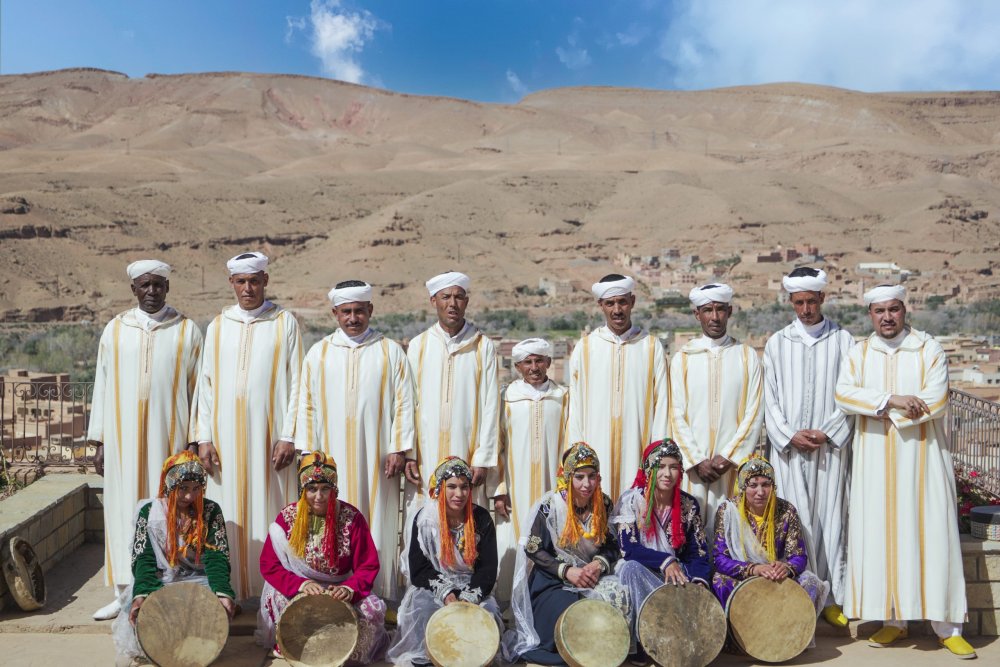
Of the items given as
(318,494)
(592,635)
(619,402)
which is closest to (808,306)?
(619,402)

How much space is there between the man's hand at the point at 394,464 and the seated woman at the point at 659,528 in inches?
40.0

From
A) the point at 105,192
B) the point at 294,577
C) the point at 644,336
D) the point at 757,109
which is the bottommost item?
the point at 294,577

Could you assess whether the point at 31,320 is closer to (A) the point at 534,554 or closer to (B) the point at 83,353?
(B) the point at 83,353

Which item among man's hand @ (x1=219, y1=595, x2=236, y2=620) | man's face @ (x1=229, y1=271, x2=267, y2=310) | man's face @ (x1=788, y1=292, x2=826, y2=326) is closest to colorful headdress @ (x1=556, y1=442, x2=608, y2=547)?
man's face @ (x1=788, y1=292, x2=826, y2=326)

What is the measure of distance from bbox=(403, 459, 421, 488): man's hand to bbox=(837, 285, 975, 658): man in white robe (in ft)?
6.50

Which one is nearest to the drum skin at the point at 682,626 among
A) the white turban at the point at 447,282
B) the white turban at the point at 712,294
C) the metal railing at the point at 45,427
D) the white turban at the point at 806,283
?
the white turban at the point at 712,294

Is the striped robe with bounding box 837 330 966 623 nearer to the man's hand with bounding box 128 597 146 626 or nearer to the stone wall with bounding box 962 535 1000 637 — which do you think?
the stone wall with bounding box 962 535 1000 637

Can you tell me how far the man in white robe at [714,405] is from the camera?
497 centimetres

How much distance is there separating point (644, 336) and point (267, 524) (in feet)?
6.70

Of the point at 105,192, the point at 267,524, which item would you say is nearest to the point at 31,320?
the point at 105,192

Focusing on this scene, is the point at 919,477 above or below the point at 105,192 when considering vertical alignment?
below

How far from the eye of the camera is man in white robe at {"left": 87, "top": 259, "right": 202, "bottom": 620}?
16.7ft

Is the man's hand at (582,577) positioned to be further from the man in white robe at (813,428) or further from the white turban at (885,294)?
the white turban at (885,294)

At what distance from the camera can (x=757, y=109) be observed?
102 meters
